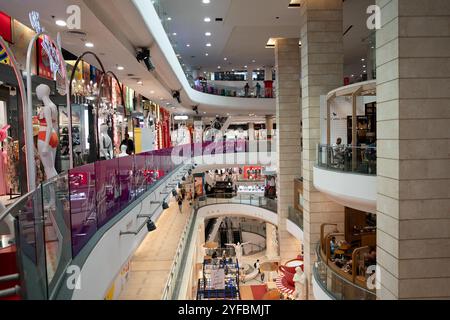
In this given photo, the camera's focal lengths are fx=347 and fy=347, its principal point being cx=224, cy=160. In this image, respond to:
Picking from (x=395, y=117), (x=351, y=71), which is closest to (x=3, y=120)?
(x=395, y=117)

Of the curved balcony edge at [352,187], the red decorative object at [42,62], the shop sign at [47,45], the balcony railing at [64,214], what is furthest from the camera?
the red decorative object at [42,62]

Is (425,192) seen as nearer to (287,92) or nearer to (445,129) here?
(445,129)

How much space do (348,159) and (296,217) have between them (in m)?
6.54

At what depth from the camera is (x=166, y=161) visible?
10156 millimetres

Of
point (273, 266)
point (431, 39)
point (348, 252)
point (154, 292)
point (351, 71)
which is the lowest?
point (273, 266)

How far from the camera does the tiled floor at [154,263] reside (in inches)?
399

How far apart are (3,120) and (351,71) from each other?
21.2 metres

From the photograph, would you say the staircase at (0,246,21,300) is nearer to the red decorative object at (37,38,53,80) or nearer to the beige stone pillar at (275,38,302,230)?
the red decorative object at (37,38,53,80)

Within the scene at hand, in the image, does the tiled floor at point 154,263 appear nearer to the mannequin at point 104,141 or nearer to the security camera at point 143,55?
the mannequin at point 104,141

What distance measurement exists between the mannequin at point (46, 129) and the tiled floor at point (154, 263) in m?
5.70

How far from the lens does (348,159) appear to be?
274 inches

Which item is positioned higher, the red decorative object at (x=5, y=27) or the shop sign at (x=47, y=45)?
the red decorative object at (x=5, y=27)

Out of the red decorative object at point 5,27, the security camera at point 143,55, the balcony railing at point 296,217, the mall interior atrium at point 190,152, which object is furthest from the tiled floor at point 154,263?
the red decorative object at point 5,27
